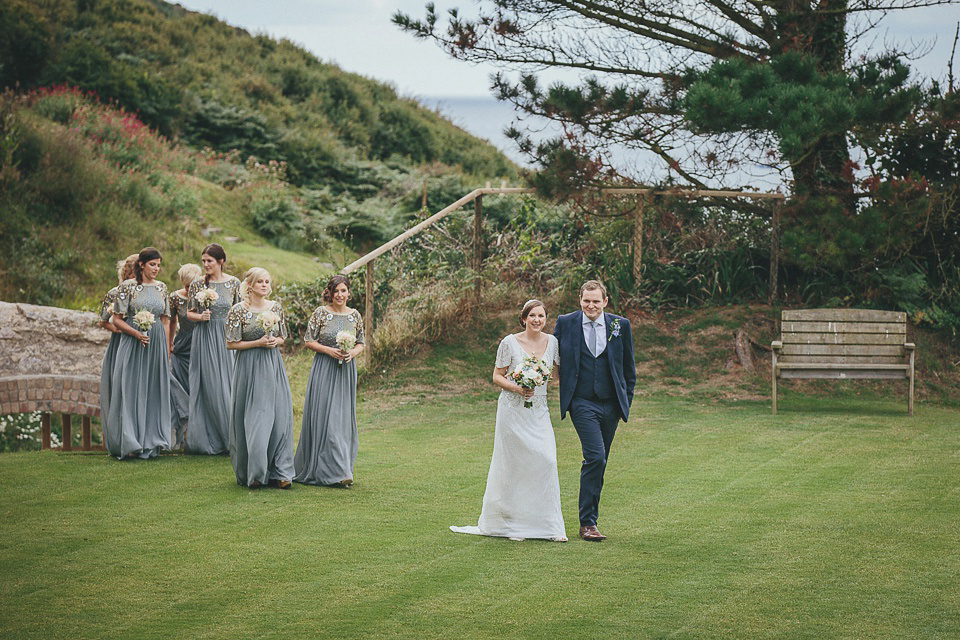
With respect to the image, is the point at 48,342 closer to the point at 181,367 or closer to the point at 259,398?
the point at 181,367

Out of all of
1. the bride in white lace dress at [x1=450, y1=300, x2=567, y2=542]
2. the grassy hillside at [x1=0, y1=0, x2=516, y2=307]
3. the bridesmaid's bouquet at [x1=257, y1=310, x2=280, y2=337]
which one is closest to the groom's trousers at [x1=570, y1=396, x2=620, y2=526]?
the bride in white lace dress at [x1=450, y1=300, x2=567, y2=542]

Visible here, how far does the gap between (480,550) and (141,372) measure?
4.65 m

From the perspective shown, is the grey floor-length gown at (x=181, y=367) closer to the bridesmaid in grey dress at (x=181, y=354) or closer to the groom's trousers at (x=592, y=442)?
the bridesmaid in grey dress at (x=181, y=354)

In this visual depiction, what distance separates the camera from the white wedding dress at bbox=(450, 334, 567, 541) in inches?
285

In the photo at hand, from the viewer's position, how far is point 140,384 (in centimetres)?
1009

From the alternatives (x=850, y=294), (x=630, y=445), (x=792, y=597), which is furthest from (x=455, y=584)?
(x=850, y=294)

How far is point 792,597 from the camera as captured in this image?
5.80m

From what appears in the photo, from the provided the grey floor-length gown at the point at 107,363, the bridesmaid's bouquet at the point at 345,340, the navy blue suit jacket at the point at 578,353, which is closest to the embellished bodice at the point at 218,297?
the grey floor-length gown at the point at 107,363

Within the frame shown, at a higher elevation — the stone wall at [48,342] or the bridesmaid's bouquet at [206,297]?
the bridesmaid's bouquet at [206,297]

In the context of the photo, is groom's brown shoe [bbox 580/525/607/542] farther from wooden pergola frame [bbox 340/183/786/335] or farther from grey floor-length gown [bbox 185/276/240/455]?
wooden pergola frame [bbox 340/183/786/335]

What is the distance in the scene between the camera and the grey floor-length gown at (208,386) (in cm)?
1033

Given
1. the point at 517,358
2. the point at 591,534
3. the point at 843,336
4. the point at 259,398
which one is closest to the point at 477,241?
the point at 843,336

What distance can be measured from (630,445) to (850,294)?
235 inches

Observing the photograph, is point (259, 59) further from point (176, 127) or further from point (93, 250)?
point (93, 250)
